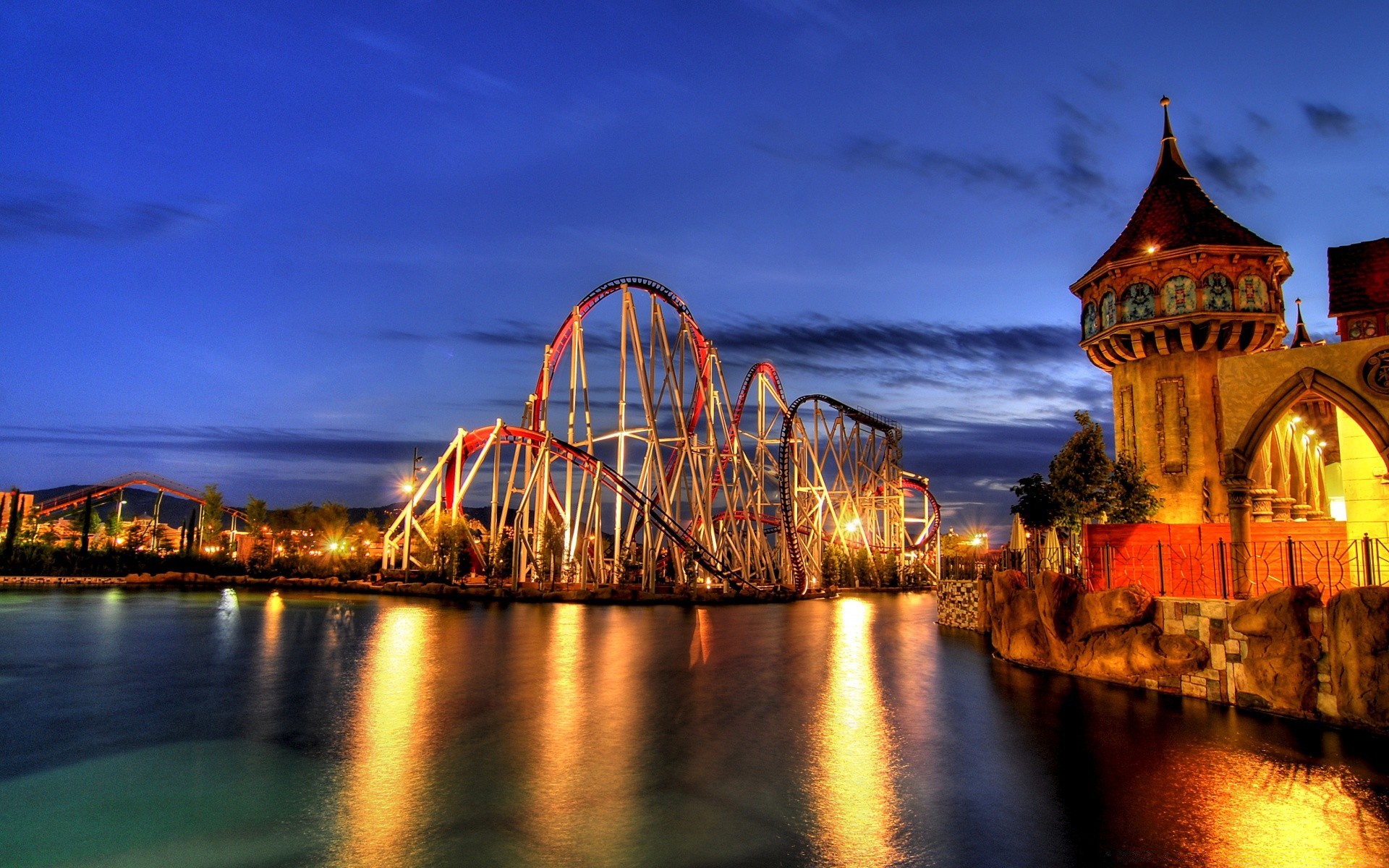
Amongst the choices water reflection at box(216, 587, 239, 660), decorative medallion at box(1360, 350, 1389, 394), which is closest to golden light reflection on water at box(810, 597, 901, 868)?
decorative medallion at box(1360, 350, 1389, 394)

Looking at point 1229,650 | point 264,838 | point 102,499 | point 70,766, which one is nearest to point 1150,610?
point 1229,650


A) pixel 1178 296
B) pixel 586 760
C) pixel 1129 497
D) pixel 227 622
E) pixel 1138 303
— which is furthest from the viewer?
pixel 227 622

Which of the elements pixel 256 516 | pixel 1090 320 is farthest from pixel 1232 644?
pixel 256 516

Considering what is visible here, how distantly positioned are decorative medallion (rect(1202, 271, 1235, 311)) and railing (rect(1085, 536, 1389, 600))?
18.3 feet

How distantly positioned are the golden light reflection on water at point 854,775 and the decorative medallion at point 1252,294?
34.8ft

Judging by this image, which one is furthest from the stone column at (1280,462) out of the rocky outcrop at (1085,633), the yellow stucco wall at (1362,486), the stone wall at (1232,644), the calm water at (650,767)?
the calm water at (650,767)

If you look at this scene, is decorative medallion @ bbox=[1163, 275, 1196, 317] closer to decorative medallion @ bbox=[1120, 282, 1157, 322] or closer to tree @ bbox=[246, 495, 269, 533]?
decorative medallion @ bbox=[1120, 282, 1157, 322]

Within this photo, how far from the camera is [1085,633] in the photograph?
42.2 ft

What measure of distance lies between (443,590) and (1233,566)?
96.0 feet

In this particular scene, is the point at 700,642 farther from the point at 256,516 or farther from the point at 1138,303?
the point at 256,516

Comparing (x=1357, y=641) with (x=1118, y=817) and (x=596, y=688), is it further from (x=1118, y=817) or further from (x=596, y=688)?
(x=596, y=688)

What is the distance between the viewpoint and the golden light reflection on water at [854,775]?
20.0 ft

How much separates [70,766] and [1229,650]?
1379 centimetres

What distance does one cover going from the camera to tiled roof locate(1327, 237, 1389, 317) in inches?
619
